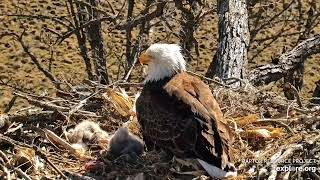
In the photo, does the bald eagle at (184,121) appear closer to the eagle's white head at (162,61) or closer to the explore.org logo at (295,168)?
the eagle's white head at (162,61)

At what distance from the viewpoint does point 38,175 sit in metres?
4.80

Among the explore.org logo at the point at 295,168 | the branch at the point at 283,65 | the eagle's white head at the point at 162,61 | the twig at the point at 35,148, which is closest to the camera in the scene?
the explore.org logo at the point at 295,168

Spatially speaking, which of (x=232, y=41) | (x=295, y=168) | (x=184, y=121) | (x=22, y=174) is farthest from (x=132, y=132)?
(x=295, y=168)

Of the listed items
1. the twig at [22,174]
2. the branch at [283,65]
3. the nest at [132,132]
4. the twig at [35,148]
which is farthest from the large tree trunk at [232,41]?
the twig at [22,174]

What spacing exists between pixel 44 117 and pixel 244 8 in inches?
91.5

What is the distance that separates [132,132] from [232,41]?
138cm

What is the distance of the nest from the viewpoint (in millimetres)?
4719

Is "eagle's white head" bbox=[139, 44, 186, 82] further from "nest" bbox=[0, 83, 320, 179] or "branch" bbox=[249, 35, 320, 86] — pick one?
"branch" bbox=[249, 35, 320, 86]

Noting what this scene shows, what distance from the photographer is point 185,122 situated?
494 cm

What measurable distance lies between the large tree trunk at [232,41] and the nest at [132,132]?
0.31 m

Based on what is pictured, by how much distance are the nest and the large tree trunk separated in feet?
1.03

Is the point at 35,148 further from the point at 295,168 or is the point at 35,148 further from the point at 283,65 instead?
the point at 283,65

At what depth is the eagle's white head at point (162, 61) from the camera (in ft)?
18.0

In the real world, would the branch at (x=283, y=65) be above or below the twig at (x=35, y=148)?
above
